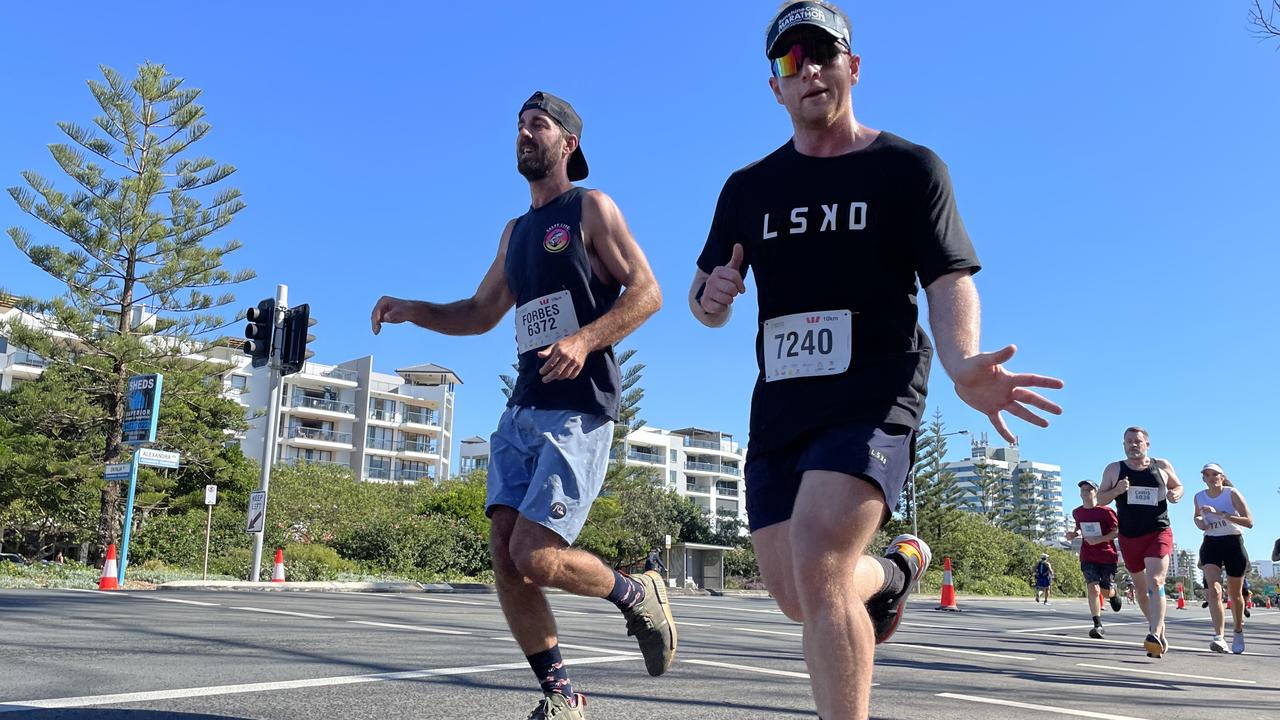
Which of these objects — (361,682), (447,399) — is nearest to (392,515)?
(361,682)

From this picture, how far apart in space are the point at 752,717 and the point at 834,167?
6.53 feet

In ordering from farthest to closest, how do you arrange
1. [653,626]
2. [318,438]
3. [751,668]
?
1. [318,438]
2. [751,668]
3. [653,626]

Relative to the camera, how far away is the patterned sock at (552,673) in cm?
310

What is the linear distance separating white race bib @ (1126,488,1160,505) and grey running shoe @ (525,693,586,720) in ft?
22.9

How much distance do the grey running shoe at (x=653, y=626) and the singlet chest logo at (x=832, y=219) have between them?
151 cm

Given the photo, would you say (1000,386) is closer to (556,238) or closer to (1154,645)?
(556,238)

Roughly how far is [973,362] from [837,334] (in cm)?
36

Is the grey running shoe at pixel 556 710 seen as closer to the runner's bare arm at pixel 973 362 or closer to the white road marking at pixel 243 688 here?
the white road marking at pixel 243 688

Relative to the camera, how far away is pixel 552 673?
123 inches

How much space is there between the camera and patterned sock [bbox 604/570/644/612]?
3.39m

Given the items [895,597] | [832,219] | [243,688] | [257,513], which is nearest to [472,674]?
[243,688]

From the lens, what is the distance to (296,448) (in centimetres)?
7875

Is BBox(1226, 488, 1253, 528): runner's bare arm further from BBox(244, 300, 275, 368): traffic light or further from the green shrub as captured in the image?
the green shrub

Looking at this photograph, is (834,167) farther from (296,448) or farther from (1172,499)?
(296,448)
